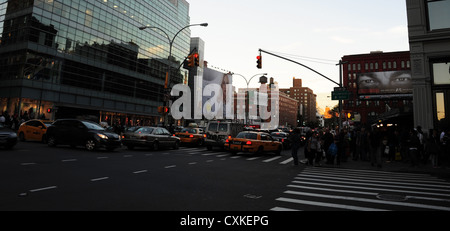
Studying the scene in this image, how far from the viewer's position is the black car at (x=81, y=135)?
14261 mm

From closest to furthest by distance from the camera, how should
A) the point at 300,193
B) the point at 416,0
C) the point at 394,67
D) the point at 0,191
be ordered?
1. the point at 0,191
2. the point at 300,193
3. the point at 416,0
4. the point at 394,67

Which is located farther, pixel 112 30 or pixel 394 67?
pixel 394 67

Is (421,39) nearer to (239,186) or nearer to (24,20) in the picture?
(239,186)

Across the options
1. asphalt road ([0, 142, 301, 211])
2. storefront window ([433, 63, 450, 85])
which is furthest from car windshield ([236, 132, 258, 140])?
storefront window ([433, 63, 450, 85])

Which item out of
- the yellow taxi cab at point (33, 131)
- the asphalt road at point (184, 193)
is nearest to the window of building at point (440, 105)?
the asphalt road at point (184, 193)

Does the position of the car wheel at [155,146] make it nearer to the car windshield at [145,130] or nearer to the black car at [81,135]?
the car windshield at [145,130]

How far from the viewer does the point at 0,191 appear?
17.6ft

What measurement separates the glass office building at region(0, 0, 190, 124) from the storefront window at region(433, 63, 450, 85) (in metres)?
20.6

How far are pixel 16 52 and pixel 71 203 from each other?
4209cm

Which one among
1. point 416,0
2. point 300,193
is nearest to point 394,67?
point 416,0

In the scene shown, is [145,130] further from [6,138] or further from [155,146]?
[6,138]

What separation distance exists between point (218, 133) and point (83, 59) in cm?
3470

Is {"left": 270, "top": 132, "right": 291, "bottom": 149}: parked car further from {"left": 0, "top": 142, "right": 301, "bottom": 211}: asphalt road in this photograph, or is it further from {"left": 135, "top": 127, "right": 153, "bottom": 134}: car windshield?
{"left": 0, "top": 142, "right": 301, "bottom": 211}: asphalt road

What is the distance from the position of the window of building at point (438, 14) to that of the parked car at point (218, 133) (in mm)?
14410
